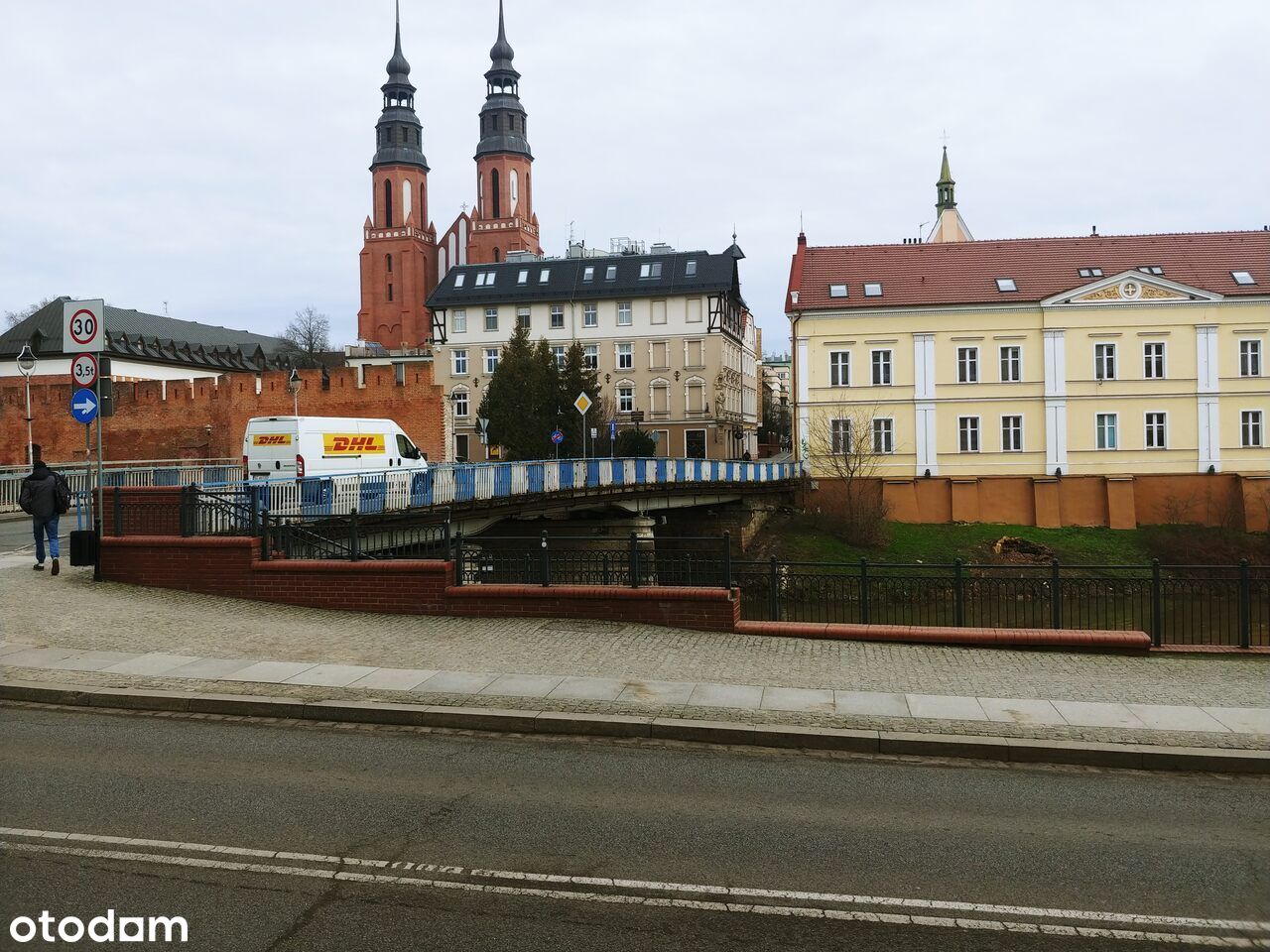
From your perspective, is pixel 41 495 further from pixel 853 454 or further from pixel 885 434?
pixel 885 434

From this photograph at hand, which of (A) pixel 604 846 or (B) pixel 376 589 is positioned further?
(B) pixel 376 589

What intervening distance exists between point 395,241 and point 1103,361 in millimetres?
76742

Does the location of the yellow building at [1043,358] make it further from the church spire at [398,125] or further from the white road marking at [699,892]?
the church spire at [398,125]

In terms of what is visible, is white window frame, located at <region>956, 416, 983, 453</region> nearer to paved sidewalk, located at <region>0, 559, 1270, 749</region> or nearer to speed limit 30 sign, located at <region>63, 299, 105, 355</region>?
paved sidewalk, located at <region>0, 559, 1270, 749</region>

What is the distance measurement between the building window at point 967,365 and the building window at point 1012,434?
2.58m

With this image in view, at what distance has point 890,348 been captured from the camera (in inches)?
2063

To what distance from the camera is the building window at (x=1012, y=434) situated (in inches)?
2025

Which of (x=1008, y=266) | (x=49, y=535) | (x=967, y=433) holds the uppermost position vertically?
(x=1008, y=266)

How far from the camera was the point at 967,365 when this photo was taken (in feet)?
170

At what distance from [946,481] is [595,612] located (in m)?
39.6

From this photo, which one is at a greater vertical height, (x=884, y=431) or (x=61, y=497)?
(x=884, y=431)

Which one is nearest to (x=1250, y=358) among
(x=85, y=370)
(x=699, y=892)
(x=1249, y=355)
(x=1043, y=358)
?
(x=1249, y=355)

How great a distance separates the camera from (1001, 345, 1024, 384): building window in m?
51.5

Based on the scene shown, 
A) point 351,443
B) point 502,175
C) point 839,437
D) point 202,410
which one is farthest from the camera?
point 502,175
